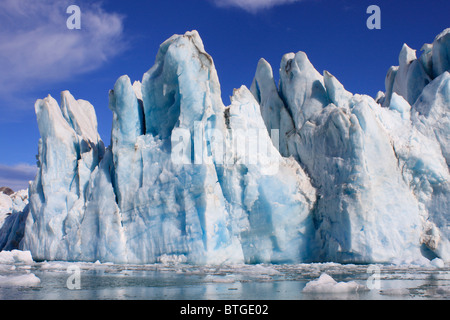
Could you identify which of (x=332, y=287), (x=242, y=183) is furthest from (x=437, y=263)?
(x=332, y=287)

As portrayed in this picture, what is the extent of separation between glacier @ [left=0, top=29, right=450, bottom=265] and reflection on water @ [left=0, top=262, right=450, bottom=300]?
1.78 m

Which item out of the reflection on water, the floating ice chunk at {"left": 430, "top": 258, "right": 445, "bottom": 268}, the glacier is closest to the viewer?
the reflection on water

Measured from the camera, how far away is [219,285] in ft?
26.0

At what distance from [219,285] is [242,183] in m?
5.80

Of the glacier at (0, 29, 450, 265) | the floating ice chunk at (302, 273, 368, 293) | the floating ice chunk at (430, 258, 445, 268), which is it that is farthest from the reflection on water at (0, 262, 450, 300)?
the glacier at (0, 29, 450, 265)

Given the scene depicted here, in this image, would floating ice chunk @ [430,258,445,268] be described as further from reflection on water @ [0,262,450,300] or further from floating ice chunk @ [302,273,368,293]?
floating ice chunk @ [302,273,368,293]

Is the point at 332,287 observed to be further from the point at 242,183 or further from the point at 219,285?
the point at 242,183

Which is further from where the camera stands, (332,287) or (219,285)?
(219,285)

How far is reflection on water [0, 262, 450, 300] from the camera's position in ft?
21.3

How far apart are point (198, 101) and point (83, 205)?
5.39 metres

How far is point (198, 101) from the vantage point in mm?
13477

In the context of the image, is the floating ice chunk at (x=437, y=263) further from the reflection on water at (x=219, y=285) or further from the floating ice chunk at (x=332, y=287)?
the floating ice chunk at (x=332, y=287)

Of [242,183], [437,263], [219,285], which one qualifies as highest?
[242,183]
